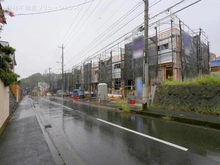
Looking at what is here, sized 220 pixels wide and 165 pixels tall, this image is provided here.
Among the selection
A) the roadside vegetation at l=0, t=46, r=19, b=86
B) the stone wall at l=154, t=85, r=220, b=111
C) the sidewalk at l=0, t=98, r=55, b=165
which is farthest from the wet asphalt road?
the roadside vegetation at l=0, t=46, r=19, b=86

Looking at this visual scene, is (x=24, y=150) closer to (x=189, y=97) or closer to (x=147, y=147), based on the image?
(x=147, y=147)

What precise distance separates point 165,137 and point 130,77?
17413 millimetres

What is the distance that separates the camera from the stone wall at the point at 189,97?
9.46m

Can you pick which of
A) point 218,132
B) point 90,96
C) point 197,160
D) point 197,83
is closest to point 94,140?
point 197,160

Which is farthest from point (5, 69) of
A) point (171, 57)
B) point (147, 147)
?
point (171, 57)

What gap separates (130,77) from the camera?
23031mm

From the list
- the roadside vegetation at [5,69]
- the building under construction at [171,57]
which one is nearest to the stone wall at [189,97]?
the building under construction at [171,57]

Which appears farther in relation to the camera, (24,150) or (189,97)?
(189,97)

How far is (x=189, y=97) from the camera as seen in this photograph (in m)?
10.8

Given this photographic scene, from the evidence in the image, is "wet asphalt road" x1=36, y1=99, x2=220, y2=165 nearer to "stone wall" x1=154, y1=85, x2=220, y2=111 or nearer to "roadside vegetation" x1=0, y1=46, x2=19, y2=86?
"stone wall" x1=154, y1=85, x2=220, y2=111

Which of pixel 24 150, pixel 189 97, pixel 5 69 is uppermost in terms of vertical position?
pixel 5 69

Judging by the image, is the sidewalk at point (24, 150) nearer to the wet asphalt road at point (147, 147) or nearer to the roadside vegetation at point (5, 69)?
the wet asphalt road at point (147, 147)

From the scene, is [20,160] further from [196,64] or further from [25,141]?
[196,64]

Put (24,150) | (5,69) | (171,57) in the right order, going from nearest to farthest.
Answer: (24,150) < (5,69) < (171,57)
